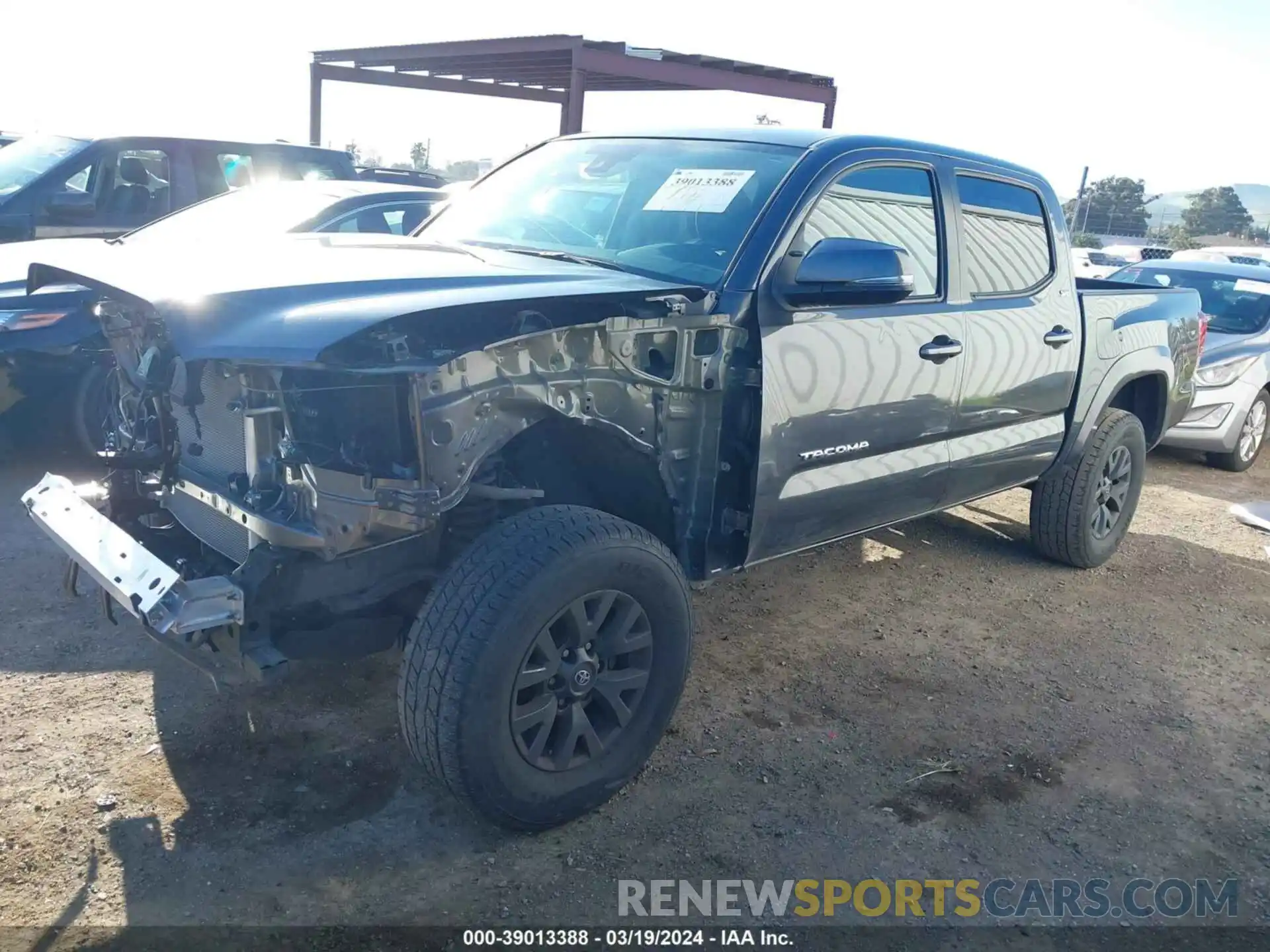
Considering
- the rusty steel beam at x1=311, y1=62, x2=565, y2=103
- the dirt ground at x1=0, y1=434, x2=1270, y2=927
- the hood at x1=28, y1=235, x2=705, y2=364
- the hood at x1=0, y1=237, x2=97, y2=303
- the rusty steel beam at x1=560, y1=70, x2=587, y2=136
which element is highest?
the rusty steel beam at x1=311, y1=62, x2=565, y2=103

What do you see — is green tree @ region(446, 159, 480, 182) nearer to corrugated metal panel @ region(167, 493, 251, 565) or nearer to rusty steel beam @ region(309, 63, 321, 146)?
rusty steel beam @ region(309, 63, 321, 146)

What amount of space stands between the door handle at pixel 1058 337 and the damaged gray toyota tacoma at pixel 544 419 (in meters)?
0.36

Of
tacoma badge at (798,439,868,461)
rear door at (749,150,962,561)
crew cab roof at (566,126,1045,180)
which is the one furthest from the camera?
crew cab roof at (566,126,1045,180)

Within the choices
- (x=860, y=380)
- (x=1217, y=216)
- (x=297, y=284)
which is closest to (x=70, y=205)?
(x=297, y=284)

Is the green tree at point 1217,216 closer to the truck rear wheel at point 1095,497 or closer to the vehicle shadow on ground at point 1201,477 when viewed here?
the vehicle shadow on ground at point 1201,477

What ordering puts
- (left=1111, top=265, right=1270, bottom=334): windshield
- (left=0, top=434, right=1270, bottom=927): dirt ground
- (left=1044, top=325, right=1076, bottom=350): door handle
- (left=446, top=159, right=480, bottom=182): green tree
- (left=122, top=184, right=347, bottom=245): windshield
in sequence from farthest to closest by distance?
(left=446, top=159, right=480, bottom=182): green tree < (left=1111, top=265, right=1270, bottom=334): windshield < (left=122, top=184, right=347, bottom=245): windshield < (left=1044, top=325, right=1076, bottom=350): door handle < (left=0, top=434, right=1270, bottom=927): dirt ground

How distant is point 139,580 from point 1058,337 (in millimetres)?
3867

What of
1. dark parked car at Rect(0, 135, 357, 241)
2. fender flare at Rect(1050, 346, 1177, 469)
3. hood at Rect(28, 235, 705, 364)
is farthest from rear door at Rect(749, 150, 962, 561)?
dark parked car at Rect(0, 135, 357, 241)

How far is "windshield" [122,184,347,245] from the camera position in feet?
19.4

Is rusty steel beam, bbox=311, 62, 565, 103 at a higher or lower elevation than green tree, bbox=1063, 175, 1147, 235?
higher

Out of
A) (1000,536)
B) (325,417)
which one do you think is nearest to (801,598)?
(1000,536)

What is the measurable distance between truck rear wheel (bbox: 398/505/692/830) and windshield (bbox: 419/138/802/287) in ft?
3.28

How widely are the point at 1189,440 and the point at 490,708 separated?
7.25 meters

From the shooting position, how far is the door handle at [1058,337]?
15.1ft
